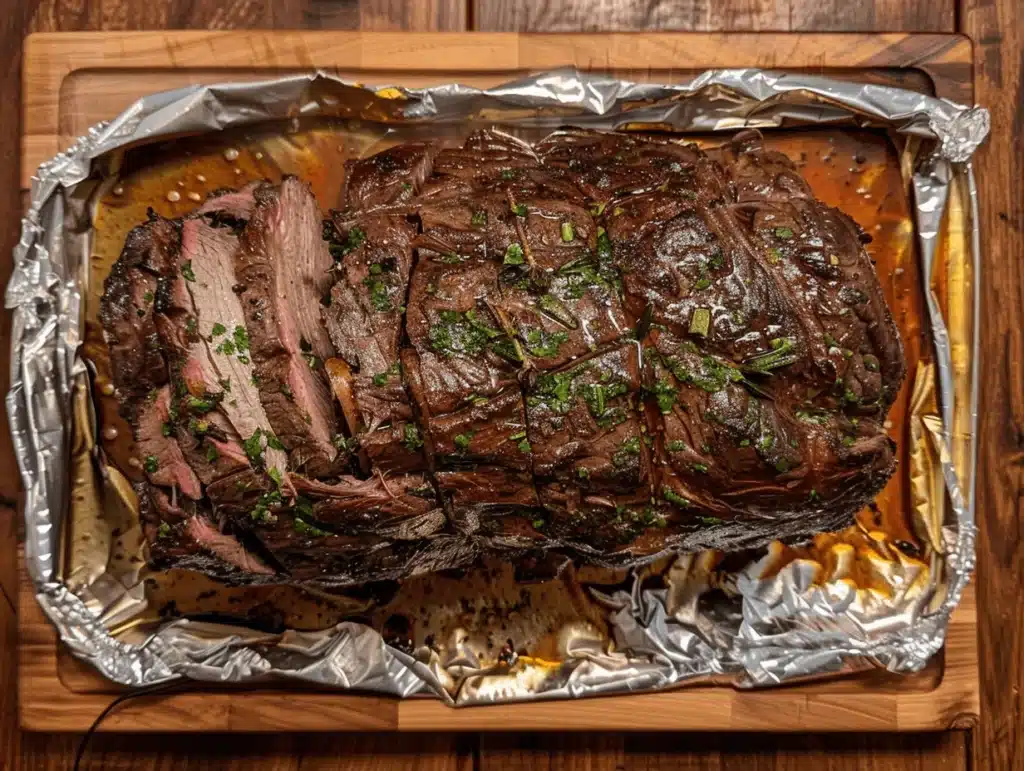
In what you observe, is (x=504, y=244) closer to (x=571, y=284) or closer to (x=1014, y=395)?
(x=571, y=284)

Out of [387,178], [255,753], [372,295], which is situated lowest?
[255,753]

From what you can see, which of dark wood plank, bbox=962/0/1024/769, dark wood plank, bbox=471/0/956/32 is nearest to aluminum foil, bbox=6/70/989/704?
dark wood plank, bbox=962/0/1024/769

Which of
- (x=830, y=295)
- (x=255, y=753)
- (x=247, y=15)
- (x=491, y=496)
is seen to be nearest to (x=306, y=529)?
(x=491, y=496)

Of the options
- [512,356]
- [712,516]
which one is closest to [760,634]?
[712,516]

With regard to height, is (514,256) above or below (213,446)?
above

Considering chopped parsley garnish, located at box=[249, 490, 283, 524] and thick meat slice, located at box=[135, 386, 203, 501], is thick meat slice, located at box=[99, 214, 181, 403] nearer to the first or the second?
thick meat slice, located at box=[135, 386, 203, 501]

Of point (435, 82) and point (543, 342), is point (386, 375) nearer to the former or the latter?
point (543, 342)
